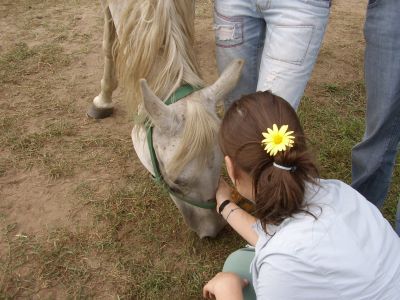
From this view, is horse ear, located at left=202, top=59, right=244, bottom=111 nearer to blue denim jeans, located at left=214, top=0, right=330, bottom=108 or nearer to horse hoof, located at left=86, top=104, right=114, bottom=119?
blue denim jeans, located at left=214, top=0, right=330, bottom=108

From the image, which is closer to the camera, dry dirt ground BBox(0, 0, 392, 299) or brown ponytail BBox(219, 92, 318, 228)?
brown ponytail BBox(219, 92, 318, 228)

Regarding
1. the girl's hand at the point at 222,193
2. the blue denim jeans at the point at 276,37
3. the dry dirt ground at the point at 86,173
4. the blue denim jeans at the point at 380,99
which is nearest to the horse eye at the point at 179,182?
the girl's hand at the point at 222,193

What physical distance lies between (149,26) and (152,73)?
19cm

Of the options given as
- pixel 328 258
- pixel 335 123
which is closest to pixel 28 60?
pixel 335 123

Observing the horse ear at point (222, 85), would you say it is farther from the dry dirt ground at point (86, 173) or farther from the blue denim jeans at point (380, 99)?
the dry dirt ground at point (86, 173)

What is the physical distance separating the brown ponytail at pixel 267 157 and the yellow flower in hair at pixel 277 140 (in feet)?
0.08

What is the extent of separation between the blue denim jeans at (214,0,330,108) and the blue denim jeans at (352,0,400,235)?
240mm

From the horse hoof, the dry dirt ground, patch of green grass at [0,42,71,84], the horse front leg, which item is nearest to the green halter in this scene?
the dry dirt ground

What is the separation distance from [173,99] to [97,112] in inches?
66.4

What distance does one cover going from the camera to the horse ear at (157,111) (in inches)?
56.9

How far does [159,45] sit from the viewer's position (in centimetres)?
170

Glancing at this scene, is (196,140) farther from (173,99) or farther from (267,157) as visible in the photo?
(267,157)

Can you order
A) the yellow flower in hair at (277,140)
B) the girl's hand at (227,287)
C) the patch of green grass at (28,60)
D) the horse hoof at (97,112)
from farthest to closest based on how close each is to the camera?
the patch of green grass at (28,60) < the horse hoof at (97,112) < the girl's hand at (227,287) < the yellow flower in hair at (277,140)

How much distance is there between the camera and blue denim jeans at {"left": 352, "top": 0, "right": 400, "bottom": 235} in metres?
1.68
